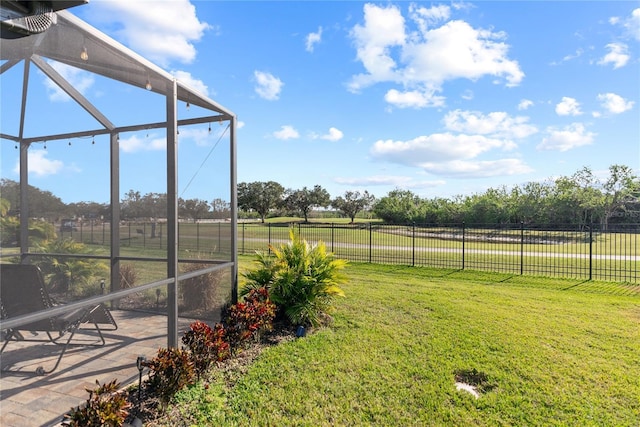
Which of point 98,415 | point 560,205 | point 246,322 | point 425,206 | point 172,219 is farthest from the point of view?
point 425,206

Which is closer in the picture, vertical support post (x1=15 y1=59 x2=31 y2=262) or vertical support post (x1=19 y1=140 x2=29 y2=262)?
vertical support post (x1=15 y1=59 x2=31 y2=262)

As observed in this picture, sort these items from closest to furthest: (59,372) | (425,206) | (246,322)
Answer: (59,372)
(246,322)
(425,206)

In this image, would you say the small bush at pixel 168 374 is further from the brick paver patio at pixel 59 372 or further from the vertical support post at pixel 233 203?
the vertical support post at pixel 233 203

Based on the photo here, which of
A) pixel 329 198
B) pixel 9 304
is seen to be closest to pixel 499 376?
pixel 9 304

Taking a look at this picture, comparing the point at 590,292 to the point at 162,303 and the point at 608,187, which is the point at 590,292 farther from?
the point at 608,187

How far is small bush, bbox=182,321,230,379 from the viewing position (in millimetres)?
3100

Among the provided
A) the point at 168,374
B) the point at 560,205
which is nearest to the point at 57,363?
the point at 168,374

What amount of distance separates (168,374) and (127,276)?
2.60 meters

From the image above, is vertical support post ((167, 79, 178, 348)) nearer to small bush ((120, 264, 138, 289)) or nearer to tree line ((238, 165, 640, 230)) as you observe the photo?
small bush ((120, 264, 138, 289))

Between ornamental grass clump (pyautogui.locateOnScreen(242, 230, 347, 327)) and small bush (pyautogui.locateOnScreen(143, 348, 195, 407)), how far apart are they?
76.7 inches

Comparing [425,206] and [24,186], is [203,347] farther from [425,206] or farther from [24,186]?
[425,206]

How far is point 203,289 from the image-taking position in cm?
452

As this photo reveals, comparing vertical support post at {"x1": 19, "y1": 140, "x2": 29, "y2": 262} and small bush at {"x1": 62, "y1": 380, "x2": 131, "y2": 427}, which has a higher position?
vertical support post at {"x1": 19, "y1": 140, "x2": 29, "y2": 262}

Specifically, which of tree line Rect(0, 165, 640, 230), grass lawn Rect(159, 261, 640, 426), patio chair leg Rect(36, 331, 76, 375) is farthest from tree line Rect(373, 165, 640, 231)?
patio chair leg Rect(36, 331, 76, 375)
